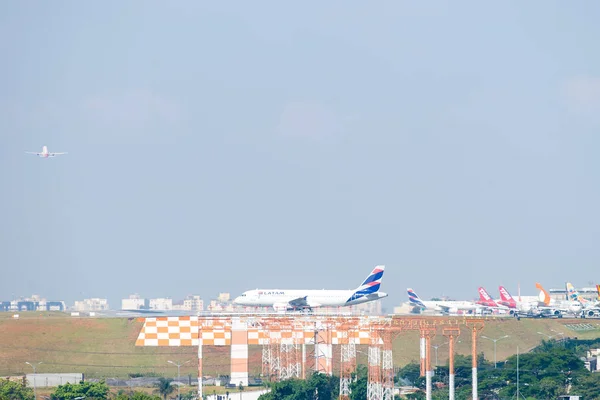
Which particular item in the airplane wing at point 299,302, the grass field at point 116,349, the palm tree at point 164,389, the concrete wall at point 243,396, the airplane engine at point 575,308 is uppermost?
the airplane wing at point 299,302

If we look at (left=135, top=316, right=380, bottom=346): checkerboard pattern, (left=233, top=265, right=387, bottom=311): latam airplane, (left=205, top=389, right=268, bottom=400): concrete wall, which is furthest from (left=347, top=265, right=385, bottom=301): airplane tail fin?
(left=205, top=389, right=268, bottom=400): concrete wall

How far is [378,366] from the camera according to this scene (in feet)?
308

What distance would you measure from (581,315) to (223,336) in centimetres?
7409

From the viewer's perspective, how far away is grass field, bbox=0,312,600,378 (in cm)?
12788

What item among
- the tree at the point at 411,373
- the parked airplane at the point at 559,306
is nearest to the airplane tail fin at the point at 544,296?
the parked airplane at the point at 559,306

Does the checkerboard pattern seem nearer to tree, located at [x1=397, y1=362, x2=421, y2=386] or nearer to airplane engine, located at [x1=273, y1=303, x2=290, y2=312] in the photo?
tree, located at [x1=397, y1=362, x2=421, y2=386]

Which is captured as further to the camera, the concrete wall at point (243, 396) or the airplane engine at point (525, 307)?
the airplane engine at point (525, 307)

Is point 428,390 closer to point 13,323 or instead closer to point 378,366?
point 378,366

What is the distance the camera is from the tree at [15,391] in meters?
99.9

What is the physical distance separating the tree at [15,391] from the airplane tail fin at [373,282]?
47780mm

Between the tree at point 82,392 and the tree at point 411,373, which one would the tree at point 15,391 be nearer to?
the tree at point 82,392

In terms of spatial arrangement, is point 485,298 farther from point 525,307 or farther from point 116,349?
point 116,349

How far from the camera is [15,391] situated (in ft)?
333

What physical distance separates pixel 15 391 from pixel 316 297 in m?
46.8
